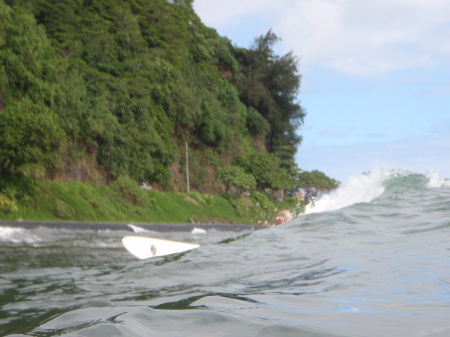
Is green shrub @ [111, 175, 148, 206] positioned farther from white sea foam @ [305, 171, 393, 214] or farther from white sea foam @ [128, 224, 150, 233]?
white sea foam @ [305, 171, 393, 214]

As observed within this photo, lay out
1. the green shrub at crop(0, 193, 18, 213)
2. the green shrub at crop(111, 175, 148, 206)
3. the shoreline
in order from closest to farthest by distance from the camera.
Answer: the shoreline → the green shrub at crop(0, 193, 18, 213) → the green shrub at crop(111, 175, 148, 206)

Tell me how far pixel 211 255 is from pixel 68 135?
79.8ft

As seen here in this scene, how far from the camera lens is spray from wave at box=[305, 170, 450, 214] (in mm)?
15172

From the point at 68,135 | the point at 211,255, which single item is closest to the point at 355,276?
the point at 211,255

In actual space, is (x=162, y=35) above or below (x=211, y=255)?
above

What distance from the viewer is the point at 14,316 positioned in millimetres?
4020

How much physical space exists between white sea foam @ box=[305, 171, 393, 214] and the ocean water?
16.3 feet

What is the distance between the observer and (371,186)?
1608 centimetres

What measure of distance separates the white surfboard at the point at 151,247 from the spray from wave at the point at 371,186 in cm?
662

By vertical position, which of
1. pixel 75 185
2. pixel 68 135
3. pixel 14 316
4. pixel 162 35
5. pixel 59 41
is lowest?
pixel 14 316

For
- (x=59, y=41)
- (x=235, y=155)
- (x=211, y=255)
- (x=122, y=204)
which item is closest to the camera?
(x=211, y=255)

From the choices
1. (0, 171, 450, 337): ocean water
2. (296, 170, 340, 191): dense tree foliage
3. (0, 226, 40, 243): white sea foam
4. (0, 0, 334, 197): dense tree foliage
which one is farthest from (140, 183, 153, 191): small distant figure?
(0, 171, 450, 337): ocean water

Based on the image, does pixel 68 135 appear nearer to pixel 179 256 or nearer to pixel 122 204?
pixel 122 204

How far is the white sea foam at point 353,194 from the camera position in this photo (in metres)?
15.1
